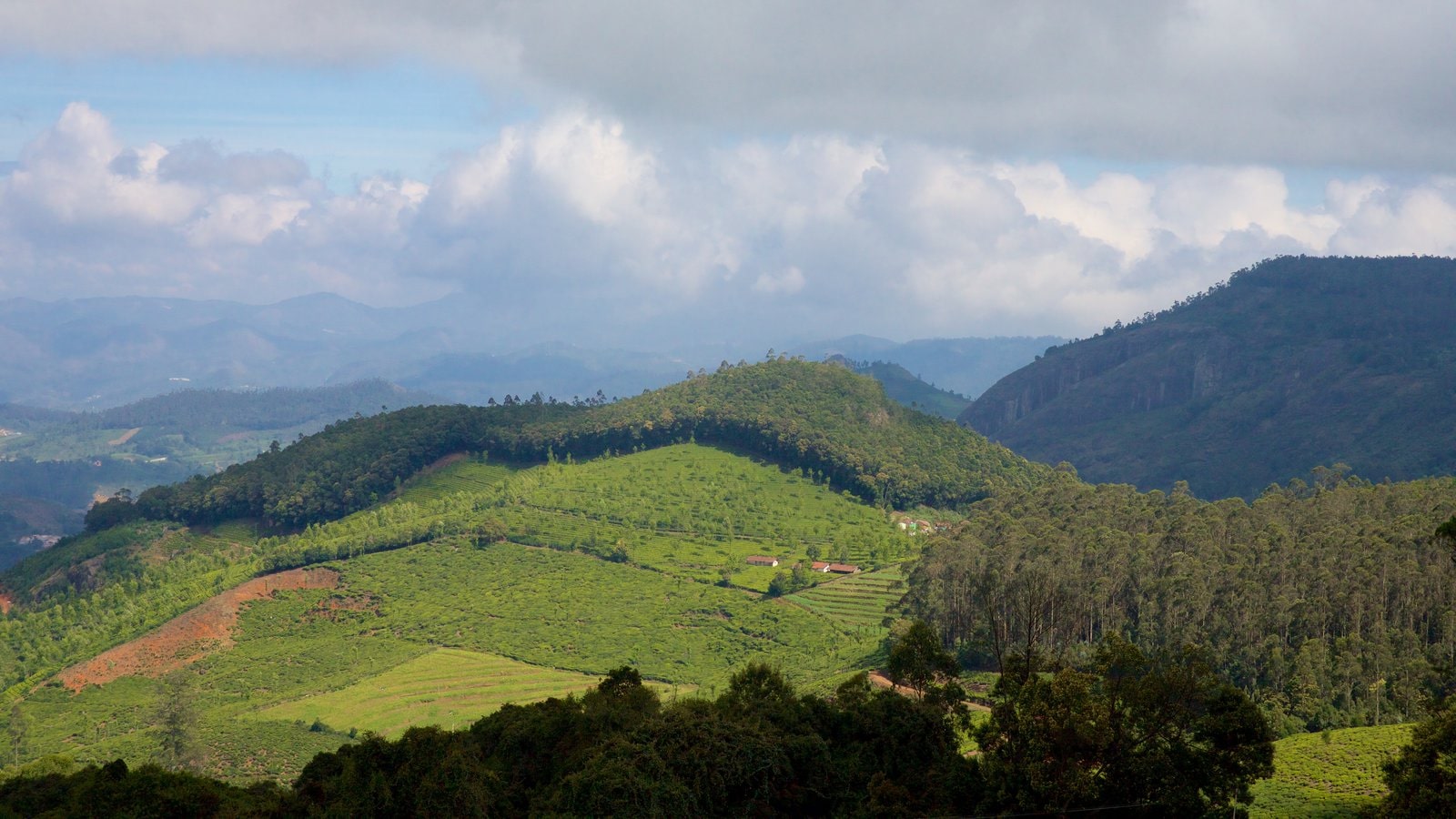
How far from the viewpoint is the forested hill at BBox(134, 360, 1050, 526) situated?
413ft

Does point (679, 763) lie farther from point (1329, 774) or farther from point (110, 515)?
Result: point (110, 515)

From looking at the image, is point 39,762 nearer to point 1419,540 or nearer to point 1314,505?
point 1419,540

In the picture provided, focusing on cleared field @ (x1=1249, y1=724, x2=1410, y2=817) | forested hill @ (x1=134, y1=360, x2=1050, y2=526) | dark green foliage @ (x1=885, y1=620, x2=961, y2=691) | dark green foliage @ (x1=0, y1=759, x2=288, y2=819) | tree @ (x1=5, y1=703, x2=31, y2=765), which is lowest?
tree @ (x1=5, y1=703, x2=31, y2=765)

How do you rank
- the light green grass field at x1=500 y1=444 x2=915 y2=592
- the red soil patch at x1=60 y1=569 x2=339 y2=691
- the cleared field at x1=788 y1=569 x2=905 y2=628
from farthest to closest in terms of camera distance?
the light green grass field at x1=500 y1=444 x2=915 y2=592 → the cleared field at x1=788 y1=569 x2=905 y2=628 → the red soil patch at x1=60 y1=569 x2=339 y2=691

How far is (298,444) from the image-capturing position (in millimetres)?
139500

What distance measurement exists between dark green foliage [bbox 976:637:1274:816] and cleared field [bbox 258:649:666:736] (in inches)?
1673

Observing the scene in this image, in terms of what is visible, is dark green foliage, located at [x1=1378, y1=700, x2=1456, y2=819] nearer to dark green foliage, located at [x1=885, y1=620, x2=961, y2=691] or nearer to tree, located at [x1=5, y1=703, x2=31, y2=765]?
dark green foliage, located at [x1=885, y1=620, x2=961, y2=691]

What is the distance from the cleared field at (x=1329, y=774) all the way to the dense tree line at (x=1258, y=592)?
4744 millimetres

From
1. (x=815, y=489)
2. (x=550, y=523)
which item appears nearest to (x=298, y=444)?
(x=550, y=523)

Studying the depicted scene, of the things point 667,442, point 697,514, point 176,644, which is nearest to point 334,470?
point 667,442

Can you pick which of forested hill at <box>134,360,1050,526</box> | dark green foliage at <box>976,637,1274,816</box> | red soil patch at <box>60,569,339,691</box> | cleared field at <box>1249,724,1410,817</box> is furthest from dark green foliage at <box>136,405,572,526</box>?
dark green foliage at <box>976,637,1274,816</box>

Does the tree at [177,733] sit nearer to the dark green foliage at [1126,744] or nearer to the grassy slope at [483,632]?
the grassy slope at [483,632]

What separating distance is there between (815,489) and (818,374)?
91.6 ft

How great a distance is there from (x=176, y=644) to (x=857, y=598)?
178 ft
